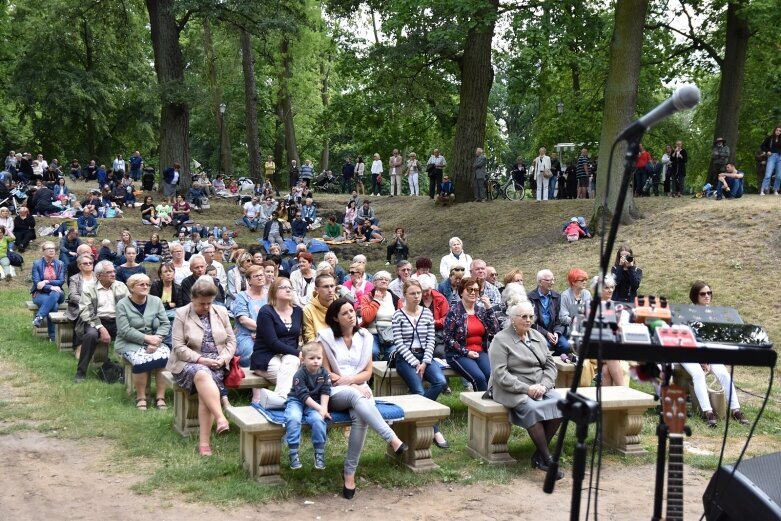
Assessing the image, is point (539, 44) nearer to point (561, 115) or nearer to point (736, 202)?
point (736, 202)

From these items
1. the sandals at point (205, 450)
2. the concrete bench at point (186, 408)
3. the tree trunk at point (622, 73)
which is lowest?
the sandals at point (205, 450)

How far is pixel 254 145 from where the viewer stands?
30.6 m

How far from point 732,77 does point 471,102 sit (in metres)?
6.51

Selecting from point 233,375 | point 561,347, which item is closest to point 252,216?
point 561,347

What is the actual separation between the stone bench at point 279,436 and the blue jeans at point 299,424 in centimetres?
8

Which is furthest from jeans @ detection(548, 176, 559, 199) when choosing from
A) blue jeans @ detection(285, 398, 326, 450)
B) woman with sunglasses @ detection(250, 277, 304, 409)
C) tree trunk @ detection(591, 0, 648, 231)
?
blue jeans @ detection(285, 398, 326, 450)

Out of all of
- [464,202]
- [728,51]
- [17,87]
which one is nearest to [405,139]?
[464,202]

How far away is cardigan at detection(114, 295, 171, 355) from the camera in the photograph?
816cm

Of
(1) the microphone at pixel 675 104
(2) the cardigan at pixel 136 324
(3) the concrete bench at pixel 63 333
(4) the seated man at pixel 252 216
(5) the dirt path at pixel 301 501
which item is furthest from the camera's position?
(4) the seated man at pixel 252 216

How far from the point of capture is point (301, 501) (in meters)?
5.70

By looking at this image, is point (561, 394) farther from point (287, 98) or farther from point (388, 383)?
point (287, 98)

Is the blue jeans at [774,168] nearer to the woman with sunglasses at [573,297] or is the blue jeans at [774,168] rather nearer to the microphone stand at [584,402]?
the woman with sunglasses at [573,297]

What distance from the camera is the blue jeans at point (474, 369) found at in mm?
7926

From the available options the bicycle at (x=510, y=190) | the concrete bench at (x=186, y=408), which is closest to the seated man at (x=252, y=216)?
the bicycle at (x=510, y=190)
